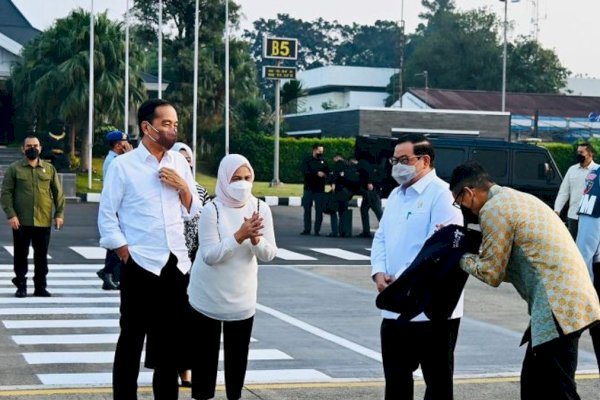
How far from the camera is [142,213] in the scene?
7738mm

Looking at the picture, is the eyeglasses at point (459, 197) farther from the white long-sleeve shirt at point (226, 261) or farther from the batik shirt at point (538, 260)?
the white long-sleeve shirt at point (226, 261)

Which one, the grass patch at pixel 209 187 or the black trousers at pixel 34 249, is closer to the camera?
the black trousers at pixel 34 249

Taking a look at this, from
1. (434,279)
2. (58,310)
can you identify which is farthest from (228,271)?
(58,310)

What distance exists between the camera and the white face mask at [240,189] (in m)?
7.48

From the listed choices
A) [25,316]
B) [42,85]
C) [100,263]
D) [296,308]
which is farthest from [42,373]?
[42,85]

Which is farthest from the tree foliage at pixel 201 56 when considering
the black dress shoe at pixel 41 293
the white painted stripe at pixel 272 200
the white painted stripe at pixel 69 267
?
the black dress shoe at pixel 41 293

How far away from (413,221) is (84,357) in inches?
163

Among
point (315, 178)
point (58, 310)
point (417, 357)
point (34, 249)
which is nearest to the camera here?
point (417, 357)

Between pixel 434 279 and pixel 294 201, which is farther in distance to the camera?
pixel 294 201

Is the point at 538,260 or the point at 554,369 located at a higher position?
the point at 538,260

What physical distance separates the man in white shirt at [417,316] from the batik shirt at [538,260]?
760 millimetres

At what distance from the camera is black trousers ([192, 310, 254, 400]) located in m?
7.71

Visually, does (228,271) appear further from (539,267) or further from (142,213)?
(539,267)

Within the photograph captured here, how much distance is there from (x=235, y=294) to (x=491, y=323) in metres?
6.06
